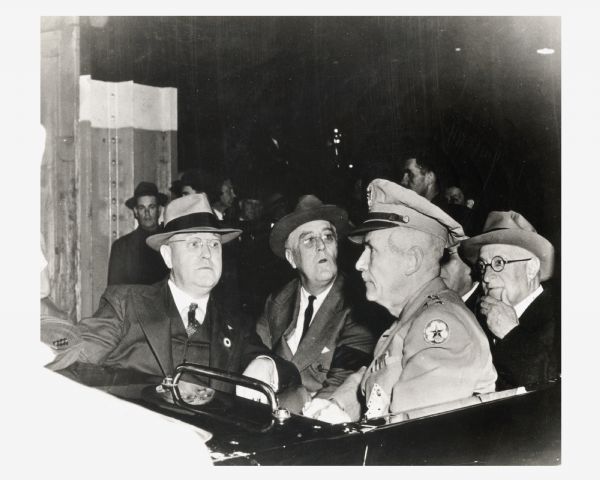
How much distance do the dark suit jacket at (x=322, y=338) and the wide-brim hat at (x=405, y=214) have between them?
Result: 1.02ft

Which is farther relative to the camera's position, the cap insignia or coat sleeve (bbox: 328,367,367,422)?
coat sleeve (bbox: 328,367,367,422)

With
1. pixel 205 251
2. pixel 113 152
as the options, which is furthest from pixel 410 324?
pixel 113 152

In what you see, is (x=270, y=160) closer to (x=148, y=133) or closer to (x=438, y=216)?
(x=148, y=133)

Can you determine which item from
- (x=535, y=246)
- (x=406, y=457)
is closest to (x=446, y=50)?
(x=535, y=246)

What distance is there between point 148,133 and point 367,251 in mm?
1103

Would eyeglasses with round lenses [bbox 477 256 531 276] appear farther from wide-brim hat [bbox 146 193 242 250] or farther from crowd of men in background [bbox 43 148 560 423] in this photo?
wide-brim hat [bbox 146 193 242 250]

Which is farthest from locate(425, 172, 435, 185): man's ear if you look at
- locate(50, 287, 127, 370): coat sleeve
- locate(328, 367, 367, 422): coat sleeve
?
locate(50, 287, 127, 370): coat sleeve

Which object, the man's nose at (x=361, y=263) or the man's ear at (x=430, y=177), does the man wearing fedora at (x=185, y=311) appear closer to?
the man's nose at (x=361, y=263)

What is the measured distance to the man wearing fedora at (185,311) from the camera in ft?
11.9

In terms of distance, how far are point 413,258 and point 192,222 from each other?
1.00 meters

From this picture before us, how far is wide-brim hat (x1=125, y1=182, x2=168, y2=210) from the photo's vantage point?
3598 mm

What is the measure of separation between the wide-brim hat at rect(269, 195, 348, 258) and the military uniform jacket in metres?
0.47

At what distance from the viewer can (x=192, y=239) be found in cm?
364

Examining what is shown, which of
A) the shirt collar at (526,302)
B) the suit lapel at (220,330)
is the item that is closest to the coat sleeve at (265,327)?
the suit lapel at (220,330)
